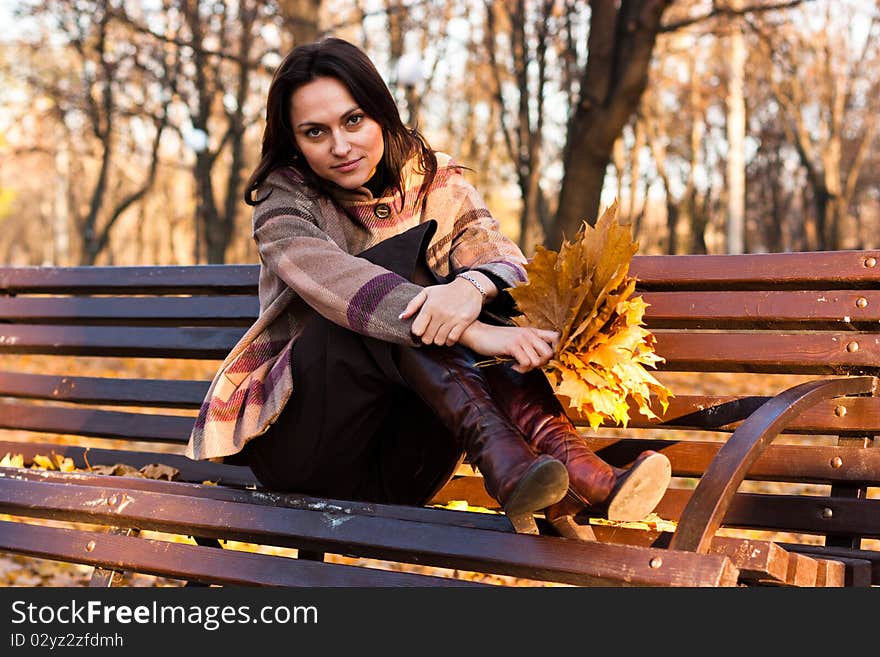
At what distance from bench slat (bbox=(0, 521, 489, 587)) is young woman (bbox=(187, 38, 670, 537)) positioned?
0.29 metres

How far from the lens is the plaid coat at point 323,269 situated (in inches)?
97.4

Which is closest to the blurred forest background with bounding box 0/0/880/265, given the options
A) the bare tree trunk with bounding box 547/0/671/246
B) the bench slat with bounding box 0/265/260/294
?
the bare tree trunk with bounding box 547/0/671/246

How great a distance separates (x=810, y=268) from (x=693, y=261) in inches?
12.4

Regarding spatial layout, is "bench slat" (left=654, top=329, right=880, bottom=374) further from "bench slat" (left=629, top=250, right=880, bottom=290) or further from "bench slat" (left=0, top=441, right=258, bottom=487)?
"bench slat" (left=0, top=441, right=258, bottom=487)

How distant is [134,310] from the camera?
376cm

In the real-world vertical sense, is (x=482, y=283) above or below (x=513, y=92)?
below

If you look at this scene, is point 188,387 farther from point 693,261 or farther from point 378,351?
point 693,261

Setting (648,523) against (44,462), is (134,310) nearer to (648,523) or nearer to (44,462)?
(44,462)

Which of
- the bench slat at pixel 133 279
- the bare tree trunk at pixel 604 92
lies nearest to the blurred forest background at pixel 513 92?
the bare tree trunk at pixel 604 92

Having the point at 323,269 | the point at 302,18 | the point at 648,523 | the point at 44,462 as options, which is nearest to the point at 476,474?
the point at 648,523

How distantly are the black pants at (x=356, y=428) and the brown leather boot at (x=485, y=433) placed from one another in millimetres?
114

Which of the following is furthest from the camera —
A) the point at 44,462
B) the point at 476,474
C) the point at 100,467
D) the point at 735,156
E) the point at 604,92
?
the point at 735,156

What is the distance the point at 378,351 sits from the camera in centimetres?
246

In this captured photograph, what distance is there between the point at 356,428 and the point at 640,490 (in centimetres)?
75
